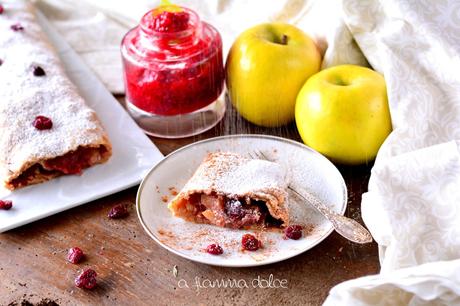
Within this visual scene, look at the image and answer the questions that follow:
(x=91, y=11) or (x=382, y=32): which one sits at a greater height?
(x=382, y=32)

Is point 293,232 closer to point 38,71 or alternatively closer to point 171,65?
point 171,65

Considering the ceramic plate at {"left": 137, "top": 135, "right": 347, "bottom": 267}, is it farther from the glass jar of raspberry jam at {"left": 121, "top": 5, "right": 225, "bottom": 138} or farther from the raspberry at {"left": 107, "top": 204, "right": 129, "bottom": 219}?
the glass jar of raspberry jam at {"left": 121, "top": 5, "right": 225, "bottom": 138}

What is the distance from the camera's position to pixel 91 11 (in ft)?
10.9

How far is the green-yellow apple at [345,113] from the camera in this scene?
7.48 ft

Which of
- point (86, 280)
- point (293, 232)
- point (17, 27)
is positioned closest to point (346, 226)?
point (293, 232)

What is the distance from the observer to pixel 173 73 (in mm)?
2539

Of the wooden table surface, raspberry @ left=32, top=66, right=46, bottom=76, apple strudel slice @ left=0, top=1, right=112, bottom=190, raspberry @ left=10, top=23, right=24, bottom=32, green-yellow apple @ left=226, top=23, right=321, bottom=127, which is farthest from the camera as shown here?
raspberry @ left=10, top=23, right=24, bottom=32

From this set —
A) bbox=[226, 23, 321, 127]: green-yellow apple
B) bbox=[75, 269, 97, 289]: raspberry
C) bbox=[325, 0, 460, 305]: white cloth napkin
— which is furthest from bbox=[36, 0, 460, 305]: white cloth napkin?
bbox=[75, 269, 97, 289]: raspberry

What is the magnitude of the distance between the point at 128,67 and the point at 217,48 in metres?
0.35

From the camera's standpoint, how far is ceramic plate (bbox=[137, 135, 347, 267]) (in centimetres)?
204

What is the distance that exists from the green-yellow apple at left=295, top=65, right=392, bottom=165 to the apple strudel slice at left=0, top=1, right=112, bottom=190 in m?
0.73

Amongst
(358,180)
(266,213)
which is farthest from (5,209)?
(358,180)

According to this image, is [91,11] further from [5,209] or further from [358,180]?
[358,180]

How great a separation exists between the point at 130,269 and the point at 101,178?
0.45m
